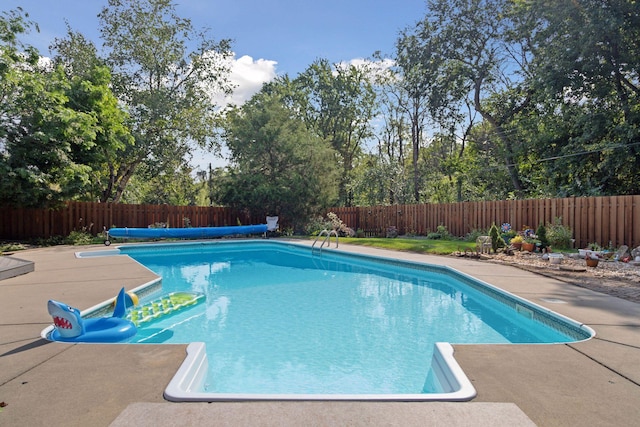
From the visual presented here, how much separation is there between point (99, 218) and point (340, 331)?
46.1ft

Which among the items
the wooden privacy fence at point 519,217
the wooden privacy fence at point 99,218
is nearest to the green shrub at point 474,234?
the wooden privacy fence at point 519,217

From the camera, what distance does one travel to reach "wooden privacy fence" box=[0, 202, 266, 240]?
14.0 meters

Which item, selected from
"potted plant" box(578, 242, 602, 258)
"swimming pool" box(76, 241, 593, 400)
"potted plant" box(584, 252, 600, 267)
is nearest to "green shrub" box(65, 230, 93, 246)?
"swimming pool" box(76, 241, 593, 400)

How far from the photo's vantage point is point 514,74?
1992 cm

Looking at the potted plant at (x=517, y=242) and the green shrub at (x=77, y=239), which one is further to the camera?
the green shrub at (x=77, y=239)

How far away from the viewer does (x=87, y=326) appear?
373 cm

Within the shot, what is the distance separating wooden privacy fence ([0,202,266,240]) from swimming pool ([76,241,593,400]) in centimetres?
869

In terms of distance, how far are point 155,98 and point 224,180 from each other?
514 cm

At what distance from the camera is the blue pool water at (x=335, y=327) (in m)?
3.50

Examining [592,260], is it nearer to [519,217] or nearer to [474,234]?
[519,217]

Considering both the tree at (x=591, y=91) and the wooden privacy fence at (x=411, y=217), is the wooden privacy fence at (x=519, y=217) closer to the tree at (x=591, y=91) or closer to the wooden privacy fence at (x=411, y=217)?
the wooden privacy fence at (x=411, y=217)

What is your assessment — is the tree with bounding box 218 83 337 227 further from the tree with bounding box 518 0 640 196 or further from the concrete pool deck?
the concrete pool deck

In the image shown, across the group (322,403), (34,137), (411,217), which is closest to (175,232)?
(34,137)

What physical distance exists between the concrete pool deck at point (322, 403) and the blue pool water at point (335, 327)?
530 millimetres
